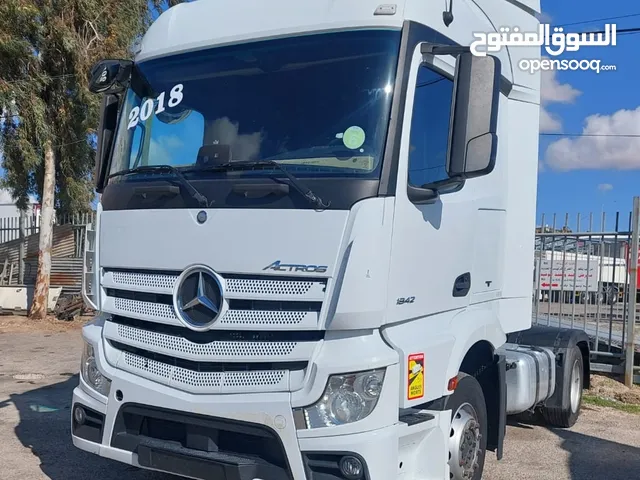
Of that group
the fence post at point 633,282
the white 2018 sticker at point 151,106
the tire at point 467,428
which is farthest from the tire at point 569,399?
the white 2018 sticker at point 151,106

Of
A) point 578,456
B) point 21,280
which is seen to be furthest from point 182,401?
point 21,280

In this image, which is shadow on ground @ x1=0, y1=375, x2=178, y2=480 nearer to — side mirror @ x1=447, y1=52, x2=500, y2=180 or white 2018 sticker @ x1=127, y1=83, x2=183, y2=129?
white 2018 sticker @ x1=127, y1=83, x2=183, y2=129

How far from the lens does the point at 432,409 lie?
405 cm

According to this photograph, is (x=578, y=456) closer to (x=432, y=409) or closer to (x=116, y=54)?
(x=432, y=409)

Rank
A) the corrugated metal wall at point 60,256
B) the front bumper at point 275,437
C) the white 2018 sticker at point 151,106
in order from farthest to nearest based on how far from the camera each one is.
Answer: the corrugated metal wall at point 60,256, the white 2018 sticker at point 151,106, the front bumper at point 275,437

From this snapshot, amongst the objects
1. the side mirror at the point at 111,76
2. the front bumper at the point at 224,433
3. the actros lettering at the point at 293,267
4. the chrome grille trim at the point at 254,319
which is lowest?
the front bumper at the point at 224,433

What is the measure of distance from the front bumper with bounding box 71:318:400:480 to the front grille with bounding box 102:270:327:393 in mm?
77

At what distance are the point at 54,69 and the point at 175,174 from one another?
44.2 ft

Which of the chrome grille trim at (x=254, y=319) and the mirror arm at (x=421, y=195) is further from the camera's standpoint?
the mirror arm at (x=421, y=195)

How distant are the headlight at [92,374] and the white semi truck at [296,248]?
0.9 inches

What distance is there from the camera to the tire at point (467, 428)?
4391 millimetres

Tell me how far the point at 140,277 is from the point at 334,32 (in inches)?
74.2

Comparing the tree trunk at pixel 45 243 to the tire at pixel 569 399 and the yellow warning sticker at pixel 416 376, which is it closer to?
the tire at pixel 569 399

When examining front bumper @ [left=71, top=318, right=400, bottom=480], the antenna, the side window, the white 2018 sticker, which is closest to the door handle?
the side window
